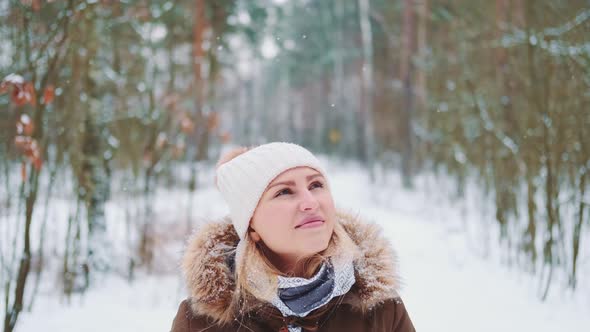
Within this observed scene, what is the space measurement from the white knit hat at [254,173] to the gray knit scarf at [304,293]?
0.82ft

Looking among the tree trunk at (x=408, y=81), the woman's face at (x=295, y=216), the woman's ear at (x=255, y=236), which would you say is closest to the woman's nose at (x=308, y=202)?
the woman's face at (x=295, y=216)

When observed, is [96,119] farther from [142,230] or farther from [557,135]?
[557,135]

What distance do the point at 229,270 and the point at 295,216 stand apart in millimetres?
323

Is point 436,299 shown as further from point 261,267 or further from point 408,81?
point 408,81

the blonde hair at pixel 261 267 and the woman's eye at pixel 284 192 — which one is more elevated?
the woman's eye at pixel 284 192

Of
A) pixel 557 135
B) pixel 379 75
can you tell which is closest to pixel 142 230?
pixel 557 135

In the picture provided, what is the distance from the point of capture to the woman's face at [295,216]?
4.50 feet

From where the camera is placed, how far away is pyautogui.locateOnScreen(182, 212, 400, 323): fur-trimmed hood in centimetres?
141

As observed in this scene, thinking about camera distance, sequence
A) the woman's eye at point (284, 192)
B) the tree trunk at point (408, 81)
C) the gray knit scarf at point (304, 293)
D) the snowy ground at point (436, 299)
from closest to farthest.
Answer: the gray knit scarf at point (304, 293)
the woman's eye at point (284, 192)
the snowy ground at point (436, 299)
the tree trunk at point (408, 81)

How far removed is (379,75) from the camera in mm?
19719

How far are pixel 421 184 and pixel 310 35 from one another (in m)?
10.6

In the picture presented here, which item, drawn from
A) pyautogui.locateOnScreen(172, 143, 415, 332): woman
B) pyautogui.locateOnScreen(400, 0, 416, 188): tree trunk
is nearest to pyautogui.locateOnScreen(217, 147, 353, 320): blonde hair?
pyautogui.locateOnScreen(172, 143, 415, 332): woman

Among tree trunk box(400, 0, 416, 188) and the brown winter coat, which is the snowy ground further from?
tree trunk box(400, 0, 416, 188)

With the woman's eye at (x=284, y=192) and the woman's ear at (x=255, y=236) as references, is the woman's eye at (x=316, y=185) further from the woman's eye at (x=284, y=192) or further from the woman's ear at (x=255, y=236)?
the woman's ear at (x=255, y=236)
